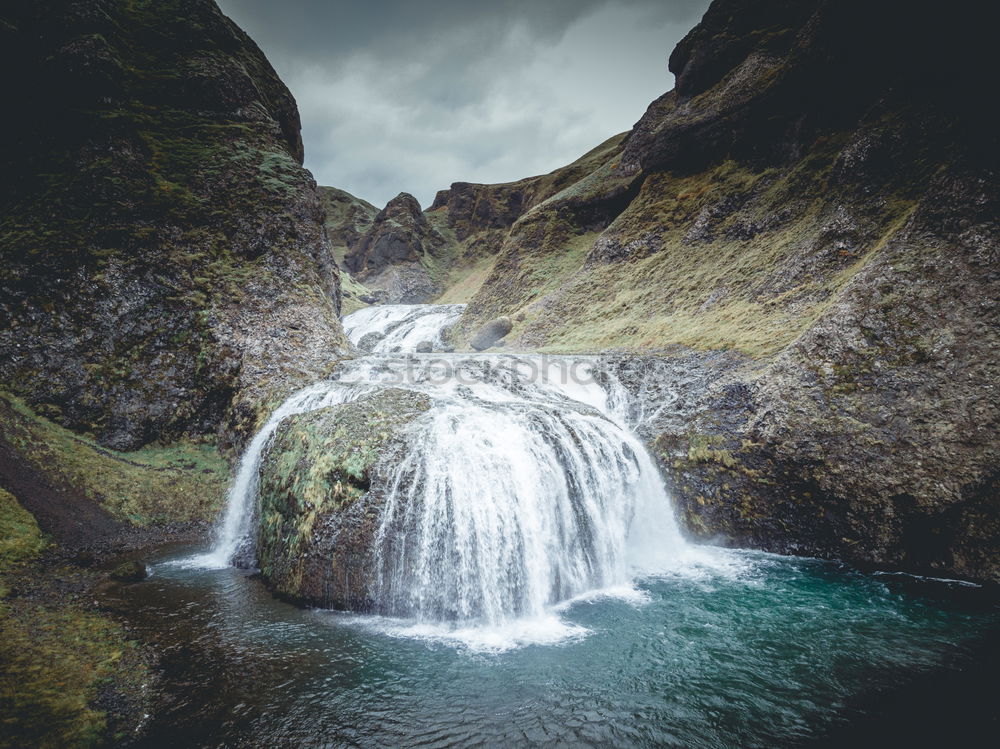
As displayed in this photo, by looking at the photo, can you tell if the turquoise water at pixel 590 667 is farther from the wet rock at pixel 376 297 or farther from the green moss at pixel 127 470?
the wet rock at pixel 376 297

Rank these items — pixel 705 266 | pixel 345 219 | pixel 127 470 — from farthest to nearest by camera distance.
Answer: pixel 345 219 → pixel 705 266 → pixel 127 470

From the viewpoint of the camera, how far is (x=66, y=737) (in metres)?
3.92

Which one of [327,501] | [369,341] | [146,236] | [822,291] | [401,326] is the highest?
[401,326]

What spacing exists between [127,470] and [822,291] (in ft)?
69.0

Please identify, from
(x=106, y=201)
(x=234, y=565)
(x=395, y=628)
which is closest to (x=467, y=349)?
(x=106, y=201)

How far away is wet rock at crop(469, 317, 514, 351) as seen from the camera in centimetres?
2733

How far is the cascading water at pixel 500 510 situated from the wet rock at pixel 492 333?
48.6 ft

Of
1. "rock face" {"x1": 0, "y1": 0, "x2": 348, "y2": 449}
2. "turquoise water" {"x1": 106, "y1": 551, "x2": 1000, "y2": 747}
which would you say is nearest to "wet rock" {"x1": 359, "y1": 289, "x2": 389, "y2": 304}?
"rock face" {"x1": 0, "y1": 0, "x2": 348, "y2": 449}

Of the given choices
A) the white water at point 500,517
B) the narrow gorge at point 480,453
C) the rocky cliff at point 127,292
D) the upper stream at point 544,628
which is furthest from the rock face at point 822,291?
the rocky cliff at point 127,292

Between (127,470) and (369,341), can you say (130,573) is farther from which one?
(369,341)

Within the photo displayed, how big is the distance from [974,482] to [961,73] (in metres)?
10.0

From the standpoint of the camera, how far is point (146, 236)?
13.8 metres

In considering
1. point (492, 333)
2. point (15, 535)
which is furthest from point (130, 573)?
point (492, 333)

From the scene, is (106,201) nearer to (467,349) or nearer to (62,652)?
(62,652)
